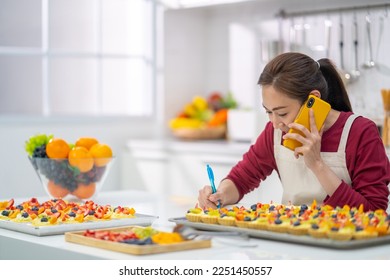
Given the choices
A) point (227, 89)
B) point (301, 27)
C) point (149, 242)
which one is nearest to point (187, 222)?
point (149, 242)

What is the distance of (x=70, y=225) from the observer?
210 cm

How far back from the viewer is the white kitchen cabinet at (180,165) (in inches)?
173

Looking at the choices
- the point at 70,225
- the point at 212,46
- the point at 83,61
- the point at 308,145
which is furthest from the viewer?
the point at 83,61

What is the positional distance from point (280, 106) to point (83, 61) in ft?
15.5

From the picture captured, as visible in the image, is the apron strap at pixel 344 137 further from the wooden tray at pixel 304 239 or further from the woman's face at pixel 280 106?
the wooden tray at pixel 304 239

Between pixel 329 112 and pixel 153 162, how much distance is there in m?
2.56

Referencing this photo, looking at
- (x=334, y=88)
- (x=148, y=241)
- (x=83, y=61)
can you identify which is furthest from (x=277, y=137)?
(x=83, y=61)

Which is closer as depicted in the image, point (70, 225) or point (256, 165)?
point (70, 225)

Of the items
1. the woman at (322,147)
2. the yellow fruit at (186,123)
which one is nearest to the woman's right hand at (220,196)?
the woman at (322,147)

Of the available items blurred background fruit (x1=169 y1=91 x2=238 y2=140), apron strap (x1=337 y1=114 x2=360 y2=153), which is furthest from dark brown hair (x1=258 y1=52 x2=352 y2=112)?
blurred background fruit (x1=169 y1=91 x2=238 y2=140)

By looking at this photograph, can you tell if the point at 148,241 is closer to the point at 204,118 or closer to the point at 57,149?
the point at 57,149

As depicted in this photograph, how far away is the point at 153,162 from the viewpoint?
4980 millimetres

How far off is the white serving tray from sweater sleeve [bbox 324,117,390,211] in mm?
561
